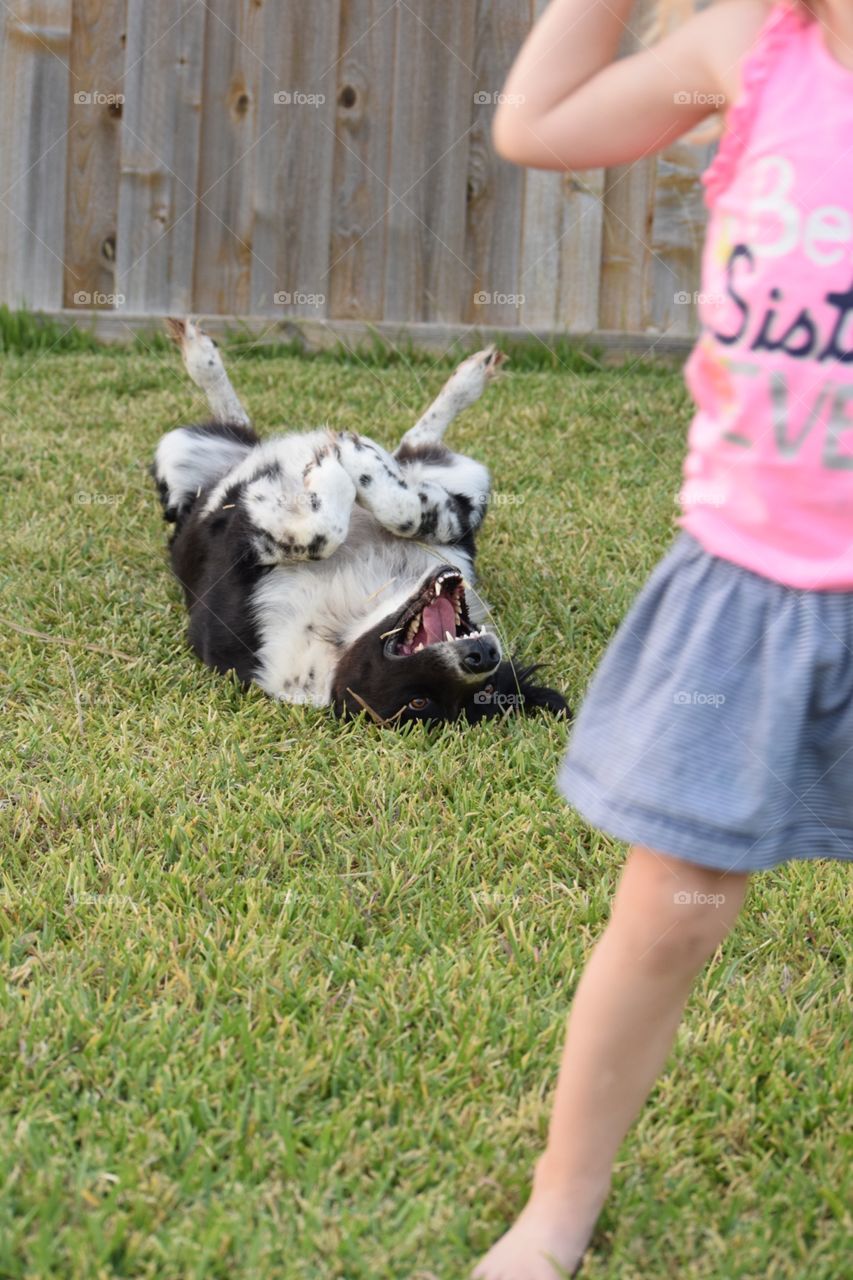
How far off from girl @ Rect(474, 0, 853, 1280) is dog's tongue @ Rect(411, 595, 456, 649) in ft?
6.51

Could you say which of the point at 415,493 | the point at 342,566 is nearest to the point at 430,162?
the point at 415,493

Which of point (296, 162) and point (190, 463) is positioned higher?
point (296, 162)

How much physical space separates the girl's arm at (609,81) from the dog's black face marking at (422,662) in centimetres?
184

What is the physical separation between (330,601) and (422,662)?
0.60 metres

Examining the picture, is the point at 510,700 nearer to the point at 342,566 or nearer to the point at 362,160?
the point at 342,566

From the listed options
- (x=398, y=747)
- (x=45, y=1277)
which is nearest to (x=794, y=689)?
(x=45, y=1277)

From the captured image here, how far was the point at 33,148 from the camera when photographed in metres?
6.41

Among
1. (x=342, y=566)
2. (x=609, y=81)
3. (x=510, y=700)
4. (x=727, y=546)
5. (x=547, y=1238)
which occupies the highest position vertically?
(x=609, y=81)

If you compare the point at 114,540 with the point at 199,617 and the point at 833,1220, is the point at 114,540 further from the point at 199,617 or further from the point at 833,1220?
the point at 833,1220

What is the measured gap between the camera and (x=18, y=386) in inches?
235

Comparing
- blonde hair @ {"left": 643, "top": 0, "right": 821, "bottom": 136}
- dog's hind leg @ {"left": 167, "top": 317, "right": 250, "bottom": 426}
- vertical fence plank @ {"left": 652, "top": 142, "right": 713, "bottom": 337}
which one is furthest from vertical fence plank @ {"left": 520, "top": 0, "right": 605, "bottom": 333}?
blonde hair @ {"left": 643, "top": 0, "right": 821, "bottom": 136}

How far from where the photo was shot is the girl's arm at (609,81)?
4.80 feet

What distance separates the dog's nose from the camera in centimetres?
326

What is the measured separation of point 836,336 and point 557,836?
4.95 ft
